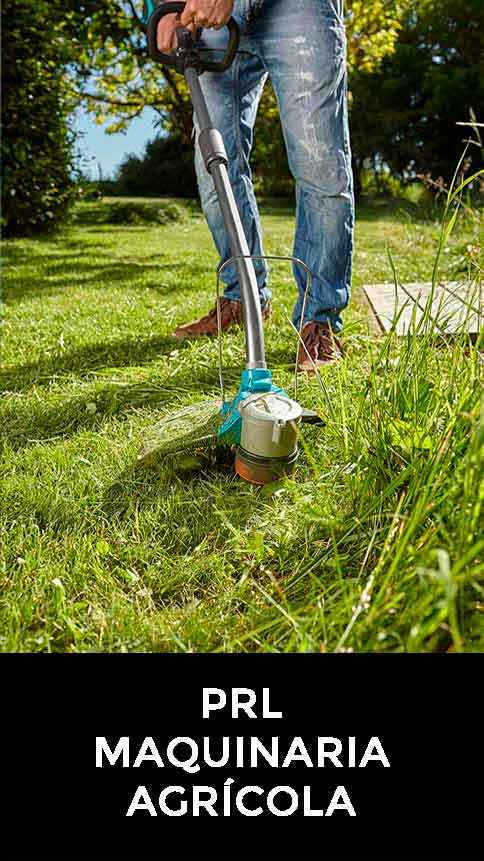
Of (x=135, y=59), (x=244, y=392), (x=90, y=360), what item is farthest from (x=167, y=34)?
(x=135, y=59)

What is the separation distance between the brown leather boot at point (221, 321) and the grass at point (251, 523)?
0.45 metres

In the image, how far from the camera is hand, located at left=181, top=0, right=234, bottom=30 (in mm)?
1788

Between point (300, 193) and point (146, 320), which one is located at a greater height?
point (300, 193)

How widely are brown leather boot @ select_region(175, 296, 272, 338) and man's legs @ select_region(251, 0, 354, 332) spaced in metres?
0.40

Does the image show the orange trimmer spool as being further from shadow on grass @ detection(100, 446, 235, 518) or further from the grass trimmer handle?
the grass trimmer handle

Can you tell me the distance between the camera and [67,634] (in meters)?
1.07

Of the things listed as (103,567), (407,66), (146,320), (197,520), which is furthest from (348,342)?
(407,66)

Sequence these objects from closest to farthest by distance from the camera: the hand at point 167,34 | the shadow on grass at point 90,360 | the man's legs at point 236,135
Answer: the hand at point 167,34 < the shadow on grass at point 90,360 < the man's legs at point 236,135

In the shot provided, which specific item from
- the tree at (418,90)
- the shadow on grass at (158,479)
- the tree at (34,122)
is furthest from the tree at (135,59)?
the shadow on grass at (158,479)

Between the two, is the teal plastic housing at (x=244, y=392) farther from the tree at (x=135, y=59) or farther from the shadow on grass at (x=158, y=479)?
the tree at (x=135, y=59)

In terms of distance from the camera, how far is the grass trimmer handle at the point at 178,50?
73.5 inches

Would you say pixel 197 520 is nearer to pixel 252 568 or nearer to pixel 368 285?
pixel 252 568
